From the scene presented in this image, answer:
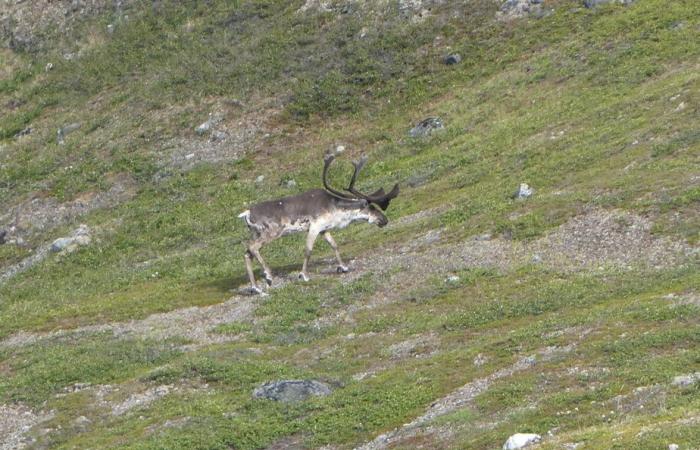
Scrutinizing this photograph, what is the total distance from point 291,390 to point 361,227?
762 inches

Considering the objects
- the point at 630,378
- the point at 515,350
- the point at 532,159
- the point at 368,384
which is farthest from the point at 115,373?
the point at 532,159

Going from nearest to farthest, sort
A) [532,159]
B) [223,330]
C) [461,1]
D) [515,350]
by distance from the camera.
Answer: [515,350], [223,330], [532,159], [461,1]

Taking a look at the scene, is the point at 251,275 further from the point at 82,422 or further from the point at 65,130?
the point at 65,130

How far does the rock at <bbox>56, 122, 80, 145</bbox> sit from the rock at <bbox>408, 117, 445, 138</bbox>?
69.8 ft

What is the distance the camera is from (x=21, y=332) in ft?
143

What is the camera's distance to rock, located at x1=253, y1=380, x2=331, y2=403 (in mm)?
30594

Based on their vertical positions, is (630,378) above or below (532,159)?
above

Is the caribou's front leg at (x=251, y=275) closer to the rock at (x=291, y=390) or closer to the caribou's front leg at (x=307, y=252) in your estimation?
the caribou's front leg at (x=307, y=252)

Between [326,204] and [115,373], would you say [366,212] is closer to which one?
[326,204]

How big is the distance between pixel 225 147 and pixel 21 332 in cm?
2343

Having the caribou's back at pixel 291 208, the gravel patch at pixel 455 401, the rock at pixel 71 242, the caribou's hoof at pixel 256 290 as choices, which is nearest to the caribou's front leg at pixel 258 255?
the caribou's hoof at pixel 256 290

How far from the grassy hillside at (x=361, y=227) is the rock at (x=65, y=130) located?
177 mm

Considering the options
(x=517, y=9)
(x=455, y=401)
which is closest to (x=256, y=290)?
(x=455, y=401)

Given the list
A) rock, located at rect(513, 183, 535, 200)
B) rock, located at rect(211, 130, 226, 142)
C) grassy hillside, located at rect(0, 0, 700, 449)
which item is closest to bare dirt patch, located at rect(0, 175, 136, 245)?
grassy hillside, located at rect(0, 0, 700, 449)
